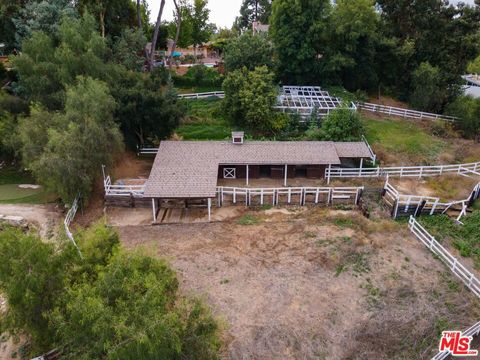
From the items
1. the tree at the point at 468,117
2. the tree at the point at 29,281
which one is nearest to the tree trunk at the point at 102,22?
the tree at the point at 29,281

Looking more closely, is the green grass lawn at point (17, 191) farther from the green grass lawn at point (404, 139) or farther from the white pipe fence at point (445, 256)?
the green grass lawn at point (404, 139)

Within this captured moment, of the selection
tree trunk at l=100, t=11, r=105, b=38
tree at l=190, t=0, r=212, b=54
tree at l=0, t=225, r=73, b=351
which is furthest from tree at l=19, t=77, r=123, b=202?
tree at l=190, t=0, r=212, b=54

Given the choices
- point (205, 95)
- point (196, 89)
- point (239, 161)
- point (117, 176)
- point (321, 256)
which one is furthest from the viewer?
point (196, 89)

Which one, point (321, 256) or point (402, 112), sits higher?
point (402, 112)

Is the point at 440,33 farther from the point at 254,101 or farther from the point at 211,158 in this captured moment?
the point at 211,158

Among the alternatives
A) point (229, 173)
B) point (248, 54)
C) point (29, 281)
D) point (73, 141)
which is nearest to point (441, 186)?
point (229, 173)

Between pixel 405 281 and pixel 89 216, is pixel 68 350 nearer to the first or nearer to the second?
pixel 89 216

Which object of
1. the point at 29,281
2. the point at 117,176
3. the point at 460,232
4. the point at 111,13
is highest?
the point at 111,13

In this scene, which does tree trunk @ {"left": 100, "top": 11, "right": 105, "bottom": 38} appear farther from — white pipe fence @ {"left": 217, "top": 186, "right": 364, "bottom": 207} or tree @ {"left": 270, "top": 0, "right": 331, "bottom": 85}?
white pipe fence @ {"left": 217, "top": 186, "right": 364, "bottom": 207}
